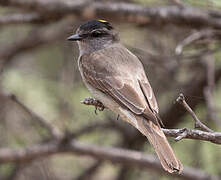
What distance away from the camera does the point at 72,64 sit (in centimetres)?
767

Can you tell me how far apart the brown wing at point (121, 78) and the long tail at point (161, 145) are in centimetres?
7

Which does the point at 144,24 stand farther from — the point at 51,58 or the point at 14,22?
the point at 51,58

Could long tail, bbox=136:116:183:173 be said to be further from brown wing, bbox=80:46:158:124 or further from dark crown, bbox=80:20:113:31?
dark crown, bbox=80:20:113:31

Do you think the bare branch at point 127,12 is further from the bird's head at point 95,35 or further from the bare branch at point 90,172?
the bare branch at point 90,172

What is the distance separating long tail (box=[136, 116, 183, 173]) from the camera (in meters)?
3.69

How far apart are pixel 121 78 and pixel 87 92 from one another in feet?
7.64

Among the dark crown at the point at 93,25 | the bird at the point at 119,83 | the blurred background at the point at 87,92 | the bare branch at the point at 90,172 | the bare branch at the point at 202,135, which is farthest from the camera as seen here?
the bare branch at the point at 90,172

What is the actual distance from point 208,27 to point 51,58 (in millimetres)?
3213

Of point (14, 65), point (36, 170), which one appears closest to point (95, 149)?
point (36, 170)

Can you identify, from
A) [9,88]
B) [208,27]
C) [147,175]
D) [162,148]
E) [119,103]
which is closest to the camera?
[162,148]

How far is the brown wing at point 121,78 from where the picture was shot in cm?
449

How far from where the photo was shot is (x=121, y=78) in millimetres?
4875

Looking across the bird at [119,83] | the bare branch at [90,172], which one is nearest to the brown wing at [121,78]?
the bird at [119,83]

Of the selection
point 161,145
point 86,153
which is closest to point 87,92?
point 86,153
